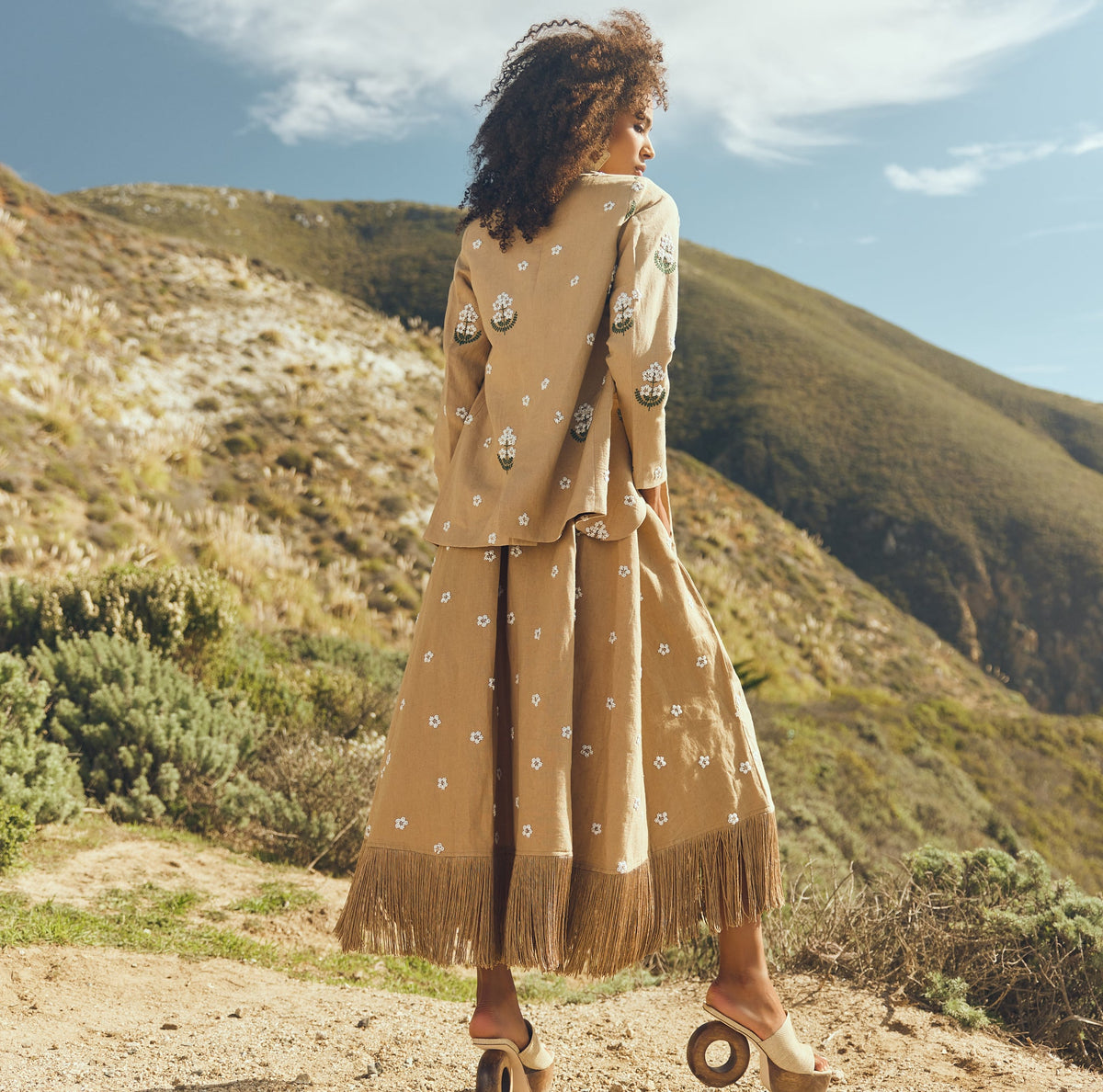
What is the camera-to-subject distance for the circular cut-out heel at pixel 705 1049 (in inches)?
82.4

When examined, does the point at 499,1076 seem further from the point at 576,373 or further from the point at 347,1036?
the point at 576,373

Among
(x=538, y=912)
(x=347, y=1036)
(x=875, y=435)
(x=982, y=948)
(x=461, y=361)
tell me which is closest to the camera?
(x=538, y=912)

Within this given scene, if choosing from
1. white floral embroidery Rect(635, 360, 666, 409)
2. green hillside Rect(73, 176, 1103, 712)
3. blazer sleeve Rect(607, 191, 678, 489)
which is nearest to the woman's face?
blazer sleeve Rect(607, 191, 678, 489)

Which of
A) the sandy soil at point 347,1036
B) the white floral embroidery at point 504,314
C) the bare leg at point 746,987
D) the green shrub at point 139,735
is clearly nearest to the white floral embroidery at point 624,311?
the white floral embroidery at point 504,314

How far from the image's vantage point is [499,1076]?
2064 mm

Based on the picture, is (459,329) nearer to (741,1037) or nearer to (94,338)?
(741,1037)

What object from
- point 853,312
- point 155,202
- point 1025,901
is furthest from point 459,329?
point 853,312

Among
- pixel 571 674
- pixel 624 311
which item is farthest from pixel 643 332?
pixel 571 674

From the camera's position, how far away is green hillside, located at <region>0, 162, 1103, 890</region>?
9859mm

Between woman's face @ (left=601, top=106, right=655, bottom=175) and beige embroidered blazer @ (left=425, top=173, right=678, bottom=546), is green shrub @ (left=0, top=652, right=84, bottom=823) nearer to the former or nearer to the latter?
beige embroidered blazer @ (left=425, top=173, right=678, bottom=546)

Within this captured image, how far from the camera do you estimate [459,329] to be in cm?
242

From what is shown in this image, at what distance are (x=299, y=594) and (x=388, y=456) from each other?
554cm

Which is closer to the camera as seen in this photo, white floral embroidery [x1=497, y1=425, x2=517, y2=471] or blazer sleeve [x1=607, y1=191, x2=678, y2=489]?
blazer sleeve [x1=607, y1=191, x2=678, y2=489]

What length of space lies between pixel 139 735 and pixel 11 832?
1.42 metres
